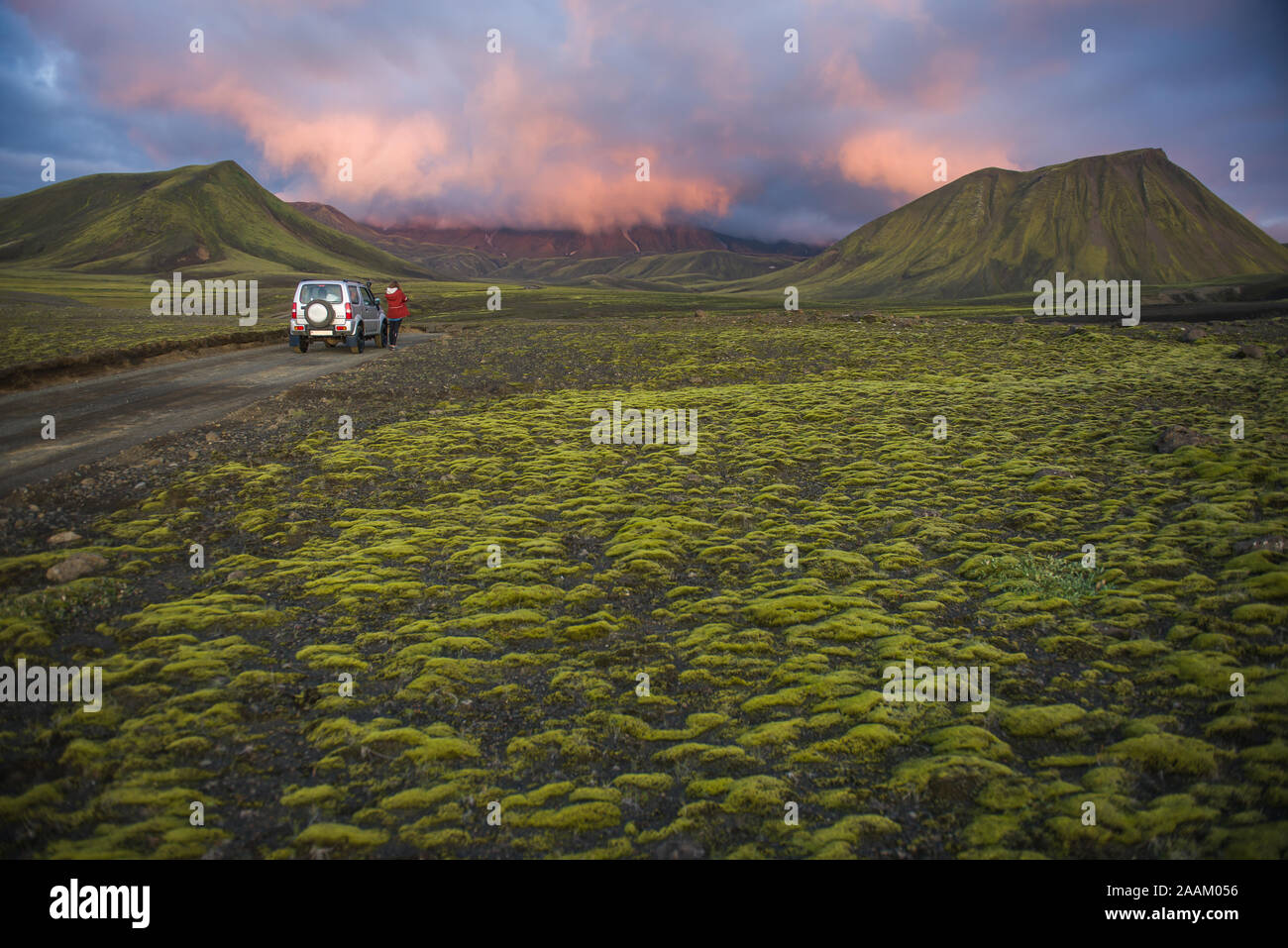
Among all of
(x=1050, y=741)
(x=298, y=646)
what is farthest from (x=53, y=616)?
(x=1050, y=741)

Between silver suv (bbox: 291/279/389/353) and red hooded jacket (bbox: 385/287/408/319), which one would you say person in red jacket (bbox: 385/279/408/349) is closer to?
red hooded jacket (bbox: 385/287/408/319)

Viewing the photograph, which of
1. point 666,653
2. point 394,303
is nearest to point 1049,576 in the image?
point 666,653

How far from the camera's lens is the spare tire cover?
35656 millimetres

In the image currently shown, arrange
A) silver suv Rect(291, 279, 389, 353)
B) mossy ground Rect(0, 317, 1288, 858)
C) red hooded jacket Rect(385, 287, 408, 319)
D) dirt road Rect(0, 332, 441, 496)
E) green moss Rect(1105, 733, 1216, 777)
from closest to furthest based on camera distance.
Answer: mossy ground Rect(0, 317, 1288, 858), green moss Rect(1105, 733, 1216, 777), dirt road Rect(0, 332, 441, 496), silver suv Rect(291, 279, 389, 353), red hooded jacket Rect(385, 287, 408, 319)

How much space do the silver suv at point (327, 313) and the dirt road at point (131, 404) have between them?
3.78 ft

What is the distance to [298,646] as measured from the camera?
9688 millimetres

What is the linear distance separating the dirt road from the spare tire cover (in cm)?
201

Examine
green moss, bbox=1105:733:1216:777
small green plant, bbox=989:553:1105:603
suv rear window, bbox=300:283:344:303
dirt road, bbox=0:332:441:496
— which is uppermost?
suv rear window, bbox=300:283:344:303

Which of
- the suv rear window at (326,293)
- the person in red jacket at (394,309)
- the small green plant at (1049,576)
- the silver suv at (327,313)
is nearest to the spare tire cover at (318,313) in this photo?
the silver suv at (327,313)

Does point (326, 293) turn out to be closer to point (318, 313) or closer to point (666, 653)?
point (318, 313)

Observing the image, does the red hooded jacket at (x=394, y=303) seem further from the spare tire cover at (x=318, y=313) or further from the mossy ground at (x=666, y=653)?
the mossy ground at (x=666, y=653)

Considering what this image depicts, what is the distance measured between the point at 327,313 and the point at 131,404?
45.8 feet

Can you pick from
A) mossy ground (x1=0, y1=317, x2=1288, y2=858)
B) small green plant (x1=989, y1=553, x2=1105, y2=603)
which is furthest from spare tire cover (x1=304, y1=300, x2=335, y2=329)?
small green plant (x1=989, y1=553, x2=1105, y2=603)
